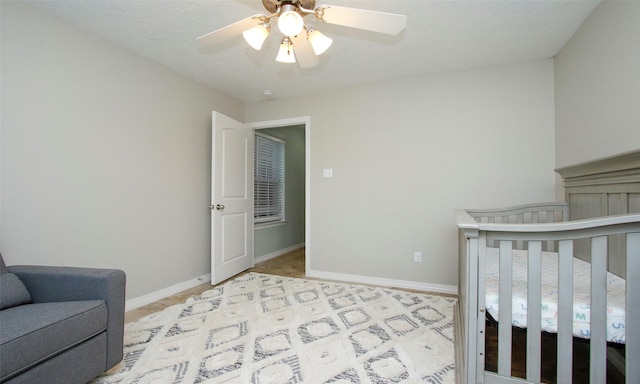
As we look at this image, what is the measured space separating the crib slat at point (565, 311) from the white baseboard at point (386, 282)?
1.90 m

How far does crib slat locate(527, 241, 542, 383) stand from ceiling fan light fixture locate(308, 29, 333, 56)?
146 centimetres

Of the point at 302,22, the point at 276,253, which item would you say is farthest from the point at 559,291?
the point at 276,253

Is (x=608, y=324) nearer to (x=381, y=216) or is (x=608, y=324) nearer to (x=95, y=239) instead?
(x=381, y=216)

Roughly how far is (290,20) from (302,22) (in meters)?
0.06

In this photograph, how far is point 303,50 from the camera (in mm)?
1815

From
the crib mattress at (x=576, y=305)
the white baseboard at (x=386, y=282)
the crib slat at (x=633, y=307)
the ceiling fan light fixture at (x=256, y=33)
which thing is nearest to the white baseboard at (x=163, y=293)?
the white baseboard at (x=386, y=282)

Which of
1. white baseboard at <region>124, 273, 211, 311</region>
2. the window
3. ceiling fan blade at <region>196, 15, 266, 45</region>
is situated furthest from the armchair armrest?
the window

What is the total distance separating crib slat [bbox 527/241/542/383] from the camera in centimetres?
108

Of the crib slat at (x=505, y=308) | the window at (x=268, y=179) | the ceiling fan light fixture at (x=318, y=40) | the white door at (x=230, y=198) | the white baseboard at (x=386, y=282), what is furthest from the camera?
the window at (x=268, y=179)

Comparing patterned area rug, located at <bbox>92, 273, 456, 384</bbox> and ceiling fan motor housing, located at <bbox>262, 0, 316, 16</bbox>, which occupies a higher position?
ceiling fan motor housing, located at <bbox>262, 0, 316, 16</bbox>

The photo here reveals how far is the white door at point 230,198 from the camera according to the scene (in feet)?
10.3

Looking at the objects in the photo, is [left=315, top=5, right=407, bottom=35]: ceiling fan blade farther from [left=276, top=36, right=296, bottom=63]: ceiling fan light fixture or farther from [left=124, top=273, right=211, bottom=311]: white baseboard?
[left=124, top=273, right=211, bottom=311]: white baseboard

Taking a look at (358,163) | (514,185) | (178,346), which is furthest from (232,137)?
(514,185)

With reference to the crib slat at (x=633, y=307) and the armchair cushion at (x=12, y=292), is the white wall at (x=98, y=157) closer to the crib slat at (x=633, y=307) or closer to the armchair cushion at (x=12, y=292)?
the armchair cushion at (x=12, y=292)
